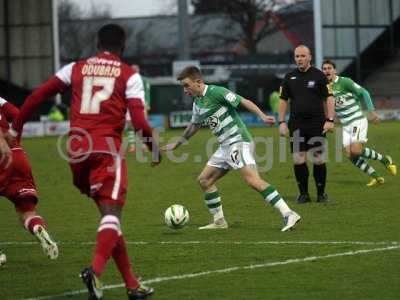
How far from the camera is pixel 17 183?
36.8 ft

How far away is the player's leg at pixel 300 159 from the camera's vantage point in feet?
52.5

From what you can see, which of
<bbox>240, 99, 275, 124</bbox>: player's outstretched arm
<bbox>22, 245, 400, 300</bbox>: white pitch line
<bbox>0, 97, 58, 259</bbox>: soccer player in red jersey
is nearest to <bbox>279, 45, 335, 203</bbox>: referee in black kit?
<bbox>240, 99, 275, 124</bbox>: player's outstretched arm

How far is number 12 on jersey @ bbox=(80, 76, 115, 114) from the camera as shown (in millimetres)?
8859

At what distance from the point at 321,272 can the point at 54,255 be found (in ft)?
8.38

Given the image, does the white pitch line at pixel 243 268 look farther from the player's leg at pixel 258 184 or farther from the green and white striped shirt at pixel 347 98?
the green and white striped shirt at pixel 347 98

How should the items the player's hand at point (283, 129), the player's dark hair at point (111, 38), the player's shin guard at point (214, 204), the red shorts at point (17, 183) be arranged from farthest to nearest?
the player's hand at point (283, 129) → the player's shin guard at point (214, 204) → the red shorts at point (17, 183) → the player's dark hair at point (111, 38)

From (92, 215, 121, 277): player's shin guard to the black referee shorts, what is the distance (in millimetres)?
7551

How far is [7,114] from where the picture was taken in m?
11.1

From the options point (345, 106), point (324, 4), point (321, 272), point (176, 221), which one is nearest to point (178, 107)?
point (324, 4)

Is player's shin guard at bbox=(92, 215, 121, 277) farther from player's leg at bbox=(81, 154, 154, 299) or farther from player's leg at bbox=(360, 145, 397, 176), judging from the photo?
player's leg at bbox=(360, 145, 397, 176)

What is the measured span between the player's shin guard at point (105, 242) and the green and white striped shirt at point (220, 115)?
456 cm

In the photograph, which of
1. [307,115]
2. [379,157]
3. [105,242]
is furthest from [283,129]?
[105,242]

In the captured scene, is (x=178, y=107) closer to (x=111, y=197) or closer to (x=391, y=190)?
(x=391, y=190)

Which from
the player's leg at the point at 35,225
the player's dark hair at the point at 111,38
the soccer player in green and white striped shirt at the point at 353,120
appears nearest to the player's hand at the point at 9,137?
the player's dark hair at the point at 111,38
